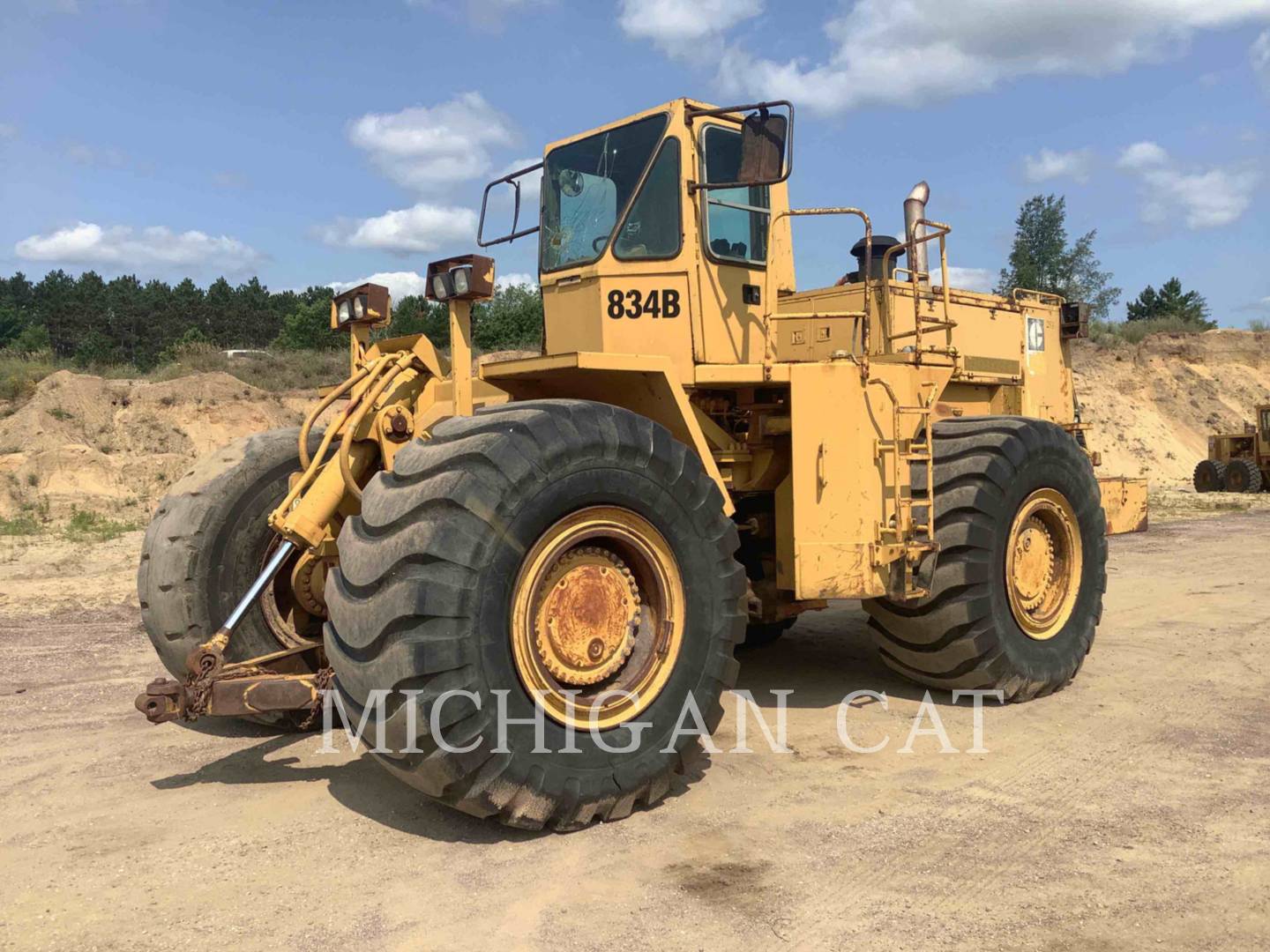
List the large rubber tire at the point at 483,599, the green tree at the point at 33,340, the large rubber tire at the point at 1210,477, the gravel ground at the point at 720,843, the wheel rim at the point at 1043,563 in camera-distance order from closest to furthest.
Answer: the gravel ground at the point at 720,843, the large rubber tire at the point at 483,599, the wheel rim at the point at 1043,563, the large rubber tire at the point at 1210,477, the green tree at the point at 33,340

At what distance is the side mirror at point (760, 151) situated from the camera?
491 cm

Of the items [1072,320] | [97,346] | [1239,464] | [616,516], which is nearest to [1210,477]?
[1239,464]

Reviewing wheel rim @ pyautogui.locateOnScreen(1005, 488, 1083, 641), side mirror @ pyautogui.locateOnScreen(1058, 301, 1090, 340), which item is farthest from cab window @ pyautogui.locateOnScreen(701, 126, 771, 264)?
side mirror @ pyautogui.locateOnScreen(1058, 301, 1090, 340)

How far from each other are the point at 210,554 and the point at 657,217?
9.40 ft

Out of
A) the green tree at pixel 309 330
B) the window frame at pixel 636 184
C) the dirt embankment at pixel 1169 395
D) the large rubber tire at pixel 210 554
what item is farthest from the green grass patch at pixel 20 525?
the dirt embankment at pixel 1169 395

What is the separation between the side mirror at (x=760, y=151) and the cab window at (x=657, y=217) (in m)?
0.51

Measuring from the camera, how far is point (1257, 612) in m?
8.82

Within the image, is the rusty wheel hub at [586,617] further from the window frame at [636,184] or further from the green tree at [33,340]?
the green tree at [33,340]

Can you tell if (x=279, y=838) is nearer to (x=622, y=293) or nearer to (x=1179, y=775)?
(x=622, y=293)

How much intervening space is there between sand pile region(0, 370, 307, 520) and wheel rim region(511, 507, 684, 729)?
14.6 meters

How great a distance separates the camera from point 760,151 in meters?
4.94

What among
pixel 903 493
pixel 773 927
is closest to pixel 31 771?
pixel 773 927

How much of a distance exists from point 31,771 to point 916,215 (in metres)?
7.37

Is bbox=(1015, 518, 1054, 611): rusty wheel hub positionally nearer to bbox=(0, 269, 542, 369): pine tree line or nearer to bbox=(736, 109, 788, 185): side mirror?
bbox=(736, 109, 788, 185): side mirror
